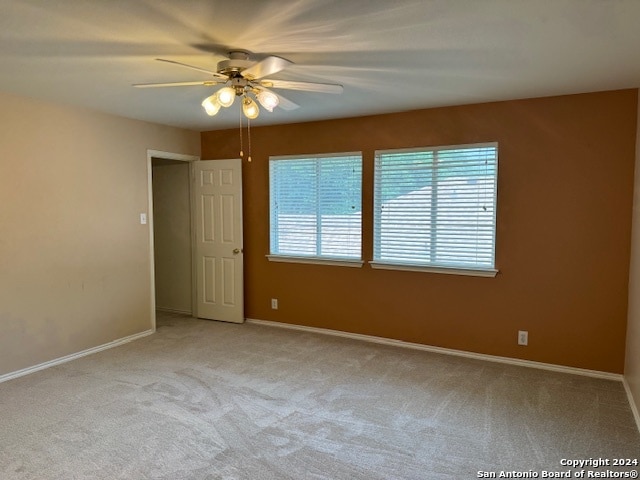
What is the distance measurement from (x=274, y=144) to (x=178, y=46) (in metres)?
2.49

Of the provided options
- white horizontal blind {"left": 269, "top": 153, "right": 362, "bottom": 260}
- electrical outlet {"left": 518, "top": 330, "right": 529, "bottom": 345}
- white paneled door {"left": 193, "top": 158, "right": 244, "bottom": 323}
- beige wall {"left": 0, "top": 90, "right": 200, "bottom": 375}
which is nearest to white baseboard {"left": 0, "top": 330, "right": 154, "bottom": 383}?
beige wall {"left": 0, "top": 90, "right": 200, "bottom": 375}

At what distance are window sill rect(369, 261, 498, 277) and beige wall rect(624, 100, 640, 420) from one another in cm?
101

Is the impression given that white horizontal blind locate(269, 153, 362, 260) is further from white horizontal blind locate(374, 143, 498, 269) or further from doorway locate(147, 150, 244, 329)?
doorway locate(147, 150, 244, 329)

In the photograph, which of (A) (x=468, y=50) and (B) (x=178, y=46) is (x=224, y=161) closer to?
(B) (x=178, y=46)

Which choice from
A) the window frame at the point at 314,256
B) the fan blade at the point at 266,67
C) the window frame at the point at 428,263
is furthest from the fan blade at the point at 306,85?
the window frame at the point at 314,256

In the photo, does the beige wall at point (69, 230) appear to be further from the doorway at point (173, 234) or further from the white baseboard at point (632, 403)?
the white baseboard at point (632, 403)

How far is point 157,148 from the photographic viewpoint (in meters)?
4.86

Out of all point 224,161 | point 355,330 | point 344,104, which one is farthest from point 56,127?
point 355,330

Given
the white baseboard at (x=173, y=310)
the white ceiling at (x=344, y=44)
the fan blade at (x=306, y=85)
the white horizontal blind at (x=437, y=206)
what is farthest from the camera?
the white baseboard at (x=173, y=310)

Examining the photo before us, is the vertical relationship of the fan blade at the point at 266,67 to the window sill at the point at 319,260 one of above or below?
above

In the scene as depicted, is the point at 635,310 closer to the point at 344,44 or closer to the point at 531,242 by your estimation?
the point at 531,242

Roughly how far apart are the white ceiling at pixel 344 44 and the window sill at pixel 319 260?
1.72 meters

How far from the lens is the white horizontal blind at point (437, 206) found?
3.91m

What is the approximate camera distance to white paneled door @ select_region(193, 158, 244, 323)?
5.15 m
